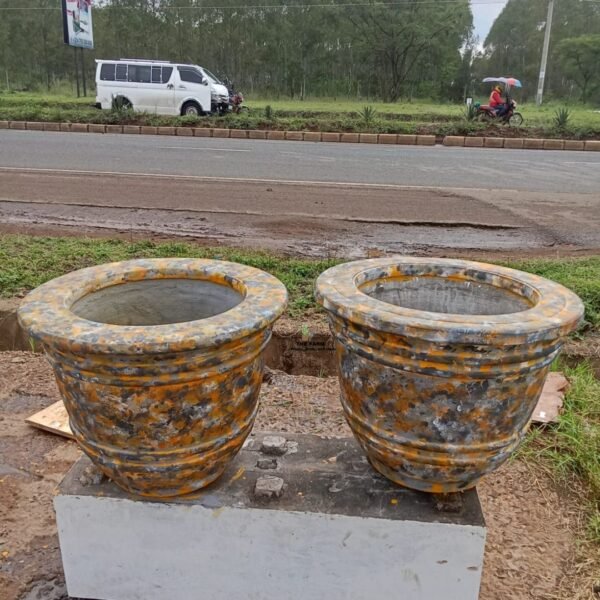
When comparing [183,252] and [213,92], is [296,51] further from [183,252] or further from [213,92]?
[183,252]

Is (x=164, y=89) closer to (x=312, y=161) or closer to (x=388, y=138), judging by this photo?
(x=388, y=138)

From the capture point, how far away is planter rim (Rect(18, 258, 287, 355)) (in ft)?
4.81

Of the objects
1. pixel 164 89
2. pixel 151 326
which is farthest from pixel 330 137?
pixel 151 326

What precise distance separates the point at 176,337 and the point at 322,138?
13658 millimetres

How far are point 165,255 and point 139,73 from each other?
47.4 feet

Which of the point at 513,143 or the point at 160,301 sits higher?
the point at 513,143

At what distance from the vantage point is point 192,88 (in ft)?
55.8

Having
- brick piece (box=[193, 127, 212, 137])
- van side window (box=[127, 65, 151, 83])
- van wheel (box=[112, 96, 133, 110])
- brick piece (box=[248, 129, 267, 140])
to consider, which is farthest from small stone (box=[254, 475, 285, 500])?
van side window (box=[127, 65, 151, 83])

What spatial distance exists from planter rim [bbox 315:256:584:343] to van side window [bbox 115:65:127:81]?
17431 millimetres

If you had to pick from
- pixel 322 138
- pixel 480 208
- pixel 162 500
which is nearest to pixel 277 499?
pixel 162 500

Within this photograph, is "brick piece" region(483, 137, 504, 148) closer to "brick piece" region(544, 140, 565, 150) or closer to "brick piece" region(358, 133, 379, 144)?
"brick piece" region(544, 140, 565, 150)

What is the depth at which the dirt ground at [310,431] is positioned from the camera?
6.88 feet

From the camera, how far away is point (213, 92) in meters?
17.3

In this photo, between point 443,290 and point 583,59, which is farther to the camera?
point 583,59
